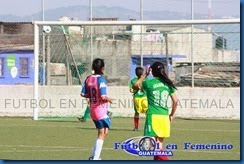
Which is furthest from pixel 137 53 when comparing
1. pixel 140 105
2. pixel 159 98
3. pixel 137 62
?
pixel 159 98

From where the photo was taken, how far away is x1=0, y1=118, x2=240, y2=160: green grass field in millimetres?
14547

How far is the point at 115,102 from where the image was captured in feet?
88.9

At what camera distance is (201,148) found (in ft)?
53.0

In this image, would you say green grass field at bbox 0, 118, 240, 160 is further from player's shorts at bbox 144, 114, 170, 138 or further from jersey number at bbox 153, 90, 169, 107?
jersey number at bbox 153, 90, 169, 107

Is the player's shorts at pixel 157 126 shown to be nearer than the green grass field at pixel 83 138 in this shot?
Yes

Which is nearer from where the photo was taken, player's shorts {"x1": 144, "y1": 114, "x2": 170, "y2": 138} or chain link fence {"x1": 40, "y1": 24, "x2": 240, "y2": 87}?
player's shorts {"x1": 144, "y1": 114, "x2": 170, "y2": 138}

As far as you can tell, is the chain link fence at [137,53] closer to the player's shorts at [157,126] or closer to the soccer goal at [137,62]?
the soccer goal at [137,62]

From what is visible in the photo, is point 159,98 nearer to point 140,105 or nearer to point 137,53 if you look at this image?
point 140,105

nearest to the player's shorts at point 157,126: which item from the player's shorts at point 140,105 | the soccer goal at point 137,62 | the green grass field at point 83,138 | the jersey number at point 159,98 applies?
the jersey number at point 159,98

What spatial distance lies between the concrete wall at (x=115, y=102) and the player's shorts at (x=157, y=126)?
14187 mm

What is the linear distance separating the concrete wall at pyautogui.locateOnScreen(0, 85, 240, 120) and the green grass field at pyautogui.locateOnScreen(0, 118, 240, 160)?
1049 mm

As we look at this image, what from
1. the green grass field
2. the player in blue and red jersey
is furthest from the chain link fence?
the player in blue and red jersey

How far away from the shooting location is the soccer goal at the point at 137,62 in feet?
87.4

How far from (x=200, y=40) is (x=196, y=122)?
4.07 meters
